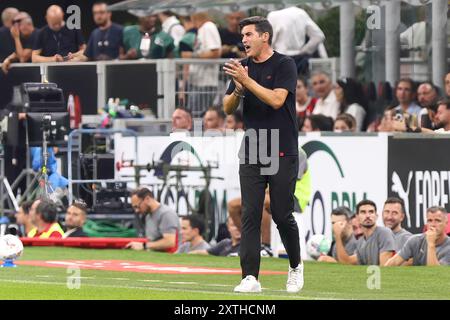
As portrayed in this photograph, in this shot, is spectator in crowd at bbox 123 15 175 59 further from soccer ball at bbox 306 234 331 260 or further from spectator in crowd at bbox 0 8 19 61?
soccer ball at bbox 306 234 331 260

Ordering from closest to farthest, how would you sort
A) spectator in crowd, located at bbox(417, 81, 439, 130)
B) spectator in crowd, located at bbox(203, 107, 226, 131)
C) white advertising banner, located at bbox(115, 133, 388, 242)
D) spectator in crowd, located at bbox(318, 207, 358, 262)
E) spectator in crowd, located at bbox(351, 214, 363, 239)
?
spectator in crowd, located at bbox(351, 214, 363, 239) < spectator in crowd, located at bbox(318, 207, 358, 262) < white advertising banner, located at bbox(115, 133, 388, 242) < spectator in crowd, located at bbox(417, 81, 439, 130) < spectator in crowd, located at bbox(203, 107, 226, 131)

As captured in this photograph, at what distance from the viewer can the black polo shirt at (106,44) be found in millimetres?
24938

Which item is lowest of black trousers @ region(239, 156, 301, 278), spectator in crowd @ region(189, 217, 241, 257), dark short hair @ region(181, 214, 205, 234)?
spectator in crowd @ region(189, 217, 241, 257)

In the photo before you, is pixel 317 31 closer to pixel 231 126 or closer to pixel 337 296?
pixel 231 126

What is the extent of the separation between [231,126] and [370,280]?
20.0ft

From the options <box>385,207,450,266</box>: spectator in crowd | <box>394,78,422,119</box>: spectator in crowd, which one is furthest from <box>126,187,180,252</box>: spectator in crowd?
<box>385,207,450,266</box>: spectator in crowd

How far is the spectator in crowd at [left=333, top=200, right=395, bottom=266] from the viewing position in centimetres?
1817

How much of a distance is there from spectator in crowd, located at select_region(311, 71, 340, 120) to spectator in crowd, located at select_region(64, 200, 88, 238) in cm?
337

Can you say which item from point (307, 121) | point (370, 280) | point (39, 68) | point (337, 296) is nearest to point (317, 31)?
point (307, 121)

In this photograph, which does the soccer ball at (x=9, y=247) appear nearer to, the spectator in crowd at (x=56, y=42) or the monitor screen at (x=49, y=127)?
the spectator in crowd at (x=56, y=42)

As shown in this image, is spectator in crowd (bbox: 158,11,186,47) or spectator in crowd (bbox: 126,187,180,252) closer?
spectator in crowd (bbox: 126,187,180,252)

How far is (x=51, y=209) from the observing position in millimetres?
Answer: 20844

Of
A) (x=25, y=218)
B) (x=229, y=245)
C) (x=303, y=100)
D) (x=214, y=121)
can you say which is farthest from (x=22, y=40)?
(x=229, y=245)

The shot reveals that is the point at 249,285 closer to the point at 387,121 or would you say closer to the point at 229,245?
the point at 229,245
